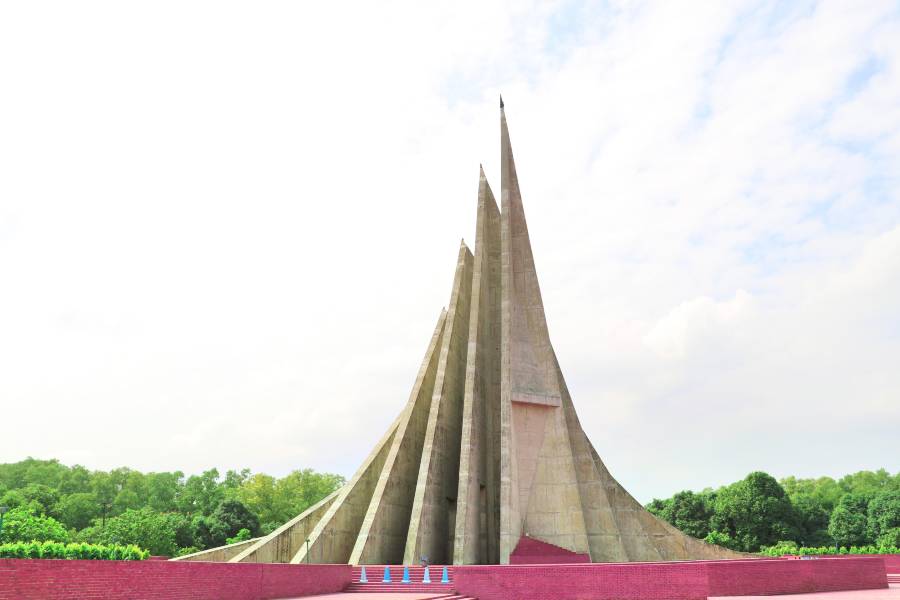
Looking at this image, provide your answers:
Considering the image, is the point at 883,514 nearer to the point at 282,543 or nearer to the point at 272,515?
the point at 282,543

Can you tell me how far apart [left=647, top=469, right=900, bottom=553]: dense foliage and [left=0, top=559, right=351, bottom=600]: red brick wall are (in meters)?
30.2

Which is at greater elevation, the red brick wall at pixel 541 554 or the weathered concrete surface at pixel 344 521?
the weathered concrete surface at pixel 344 521

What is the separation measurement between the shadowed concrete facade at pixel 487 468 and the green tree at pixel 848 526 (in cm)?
2050

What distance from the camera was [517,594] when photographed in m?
13.0

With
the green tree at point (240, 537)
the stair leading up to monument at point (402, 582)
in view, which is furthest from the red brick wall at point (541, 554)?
the green tree at point (240, 537)

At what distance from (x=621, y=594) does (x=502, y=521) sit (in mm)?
5177

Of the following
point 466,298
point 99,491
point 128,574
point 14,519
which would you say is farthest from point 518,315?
point 99,491

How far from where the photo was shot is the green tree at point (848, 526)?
36938 mm

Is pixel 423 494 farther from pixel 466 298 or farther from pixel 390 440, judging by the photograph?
pixel 466 298

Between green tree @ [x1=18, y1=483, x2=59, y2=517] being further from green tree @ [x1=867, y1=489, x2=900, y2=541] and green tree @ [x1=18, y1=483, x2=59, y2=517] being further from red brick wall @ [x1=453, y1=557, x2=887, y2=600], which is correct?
green tree @ [x1=867, y1=489, x2=900, y2=541]

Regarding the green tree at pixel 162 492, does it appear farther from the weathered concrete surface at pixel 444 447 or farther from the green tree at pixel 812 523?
the green tree at pixel 812 523

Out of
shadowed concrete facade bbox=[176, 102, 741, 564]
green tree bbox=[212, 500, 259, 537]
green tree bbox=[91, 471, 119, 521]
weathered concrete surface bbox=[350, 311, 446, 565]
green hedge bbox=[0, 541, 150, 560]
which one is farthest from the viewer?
green tree bbox=[91, 471, 119, 521]

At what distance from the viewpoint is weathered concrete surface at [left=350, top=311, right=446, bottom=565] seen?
1689cm

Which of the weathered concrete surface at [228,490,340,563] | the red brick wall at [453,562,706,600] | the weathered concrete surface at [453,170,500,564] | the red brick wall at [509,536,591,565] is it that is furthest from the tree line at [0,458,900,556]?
the red brick wall at [453,562,706,600]
